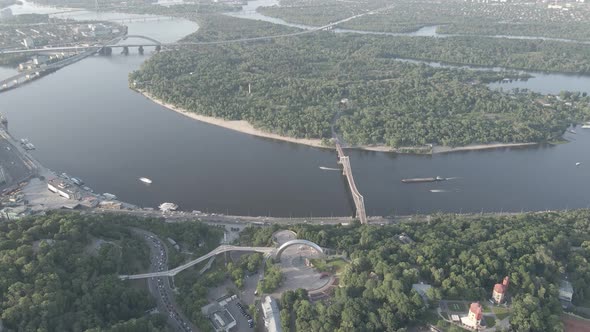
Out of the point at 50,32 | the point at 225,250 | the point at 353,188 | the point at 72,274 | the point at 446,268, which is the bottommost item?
the point at 225,250

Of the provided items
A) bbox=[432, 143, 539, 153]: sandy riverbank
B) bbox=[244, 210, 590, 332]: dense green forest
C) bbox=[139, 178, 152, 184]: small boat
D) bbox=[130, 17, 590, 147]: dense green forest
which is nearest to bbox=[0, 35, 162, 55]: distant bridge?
bbox=[130, 17, 590, 147]: dense green forest

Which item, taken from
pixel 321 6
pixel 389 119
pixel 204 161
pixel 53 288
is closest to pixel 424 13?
pixel 321 6

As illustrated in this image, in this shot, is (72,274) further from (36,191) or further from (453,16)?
(453,16)

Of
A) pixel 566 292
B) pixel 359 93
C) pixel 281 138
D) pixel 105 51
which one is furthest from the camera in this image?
pixel 105 51

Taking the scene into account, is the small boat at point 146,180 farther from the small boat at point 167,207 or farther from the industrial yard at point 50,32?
the industrial yard at point 50,32

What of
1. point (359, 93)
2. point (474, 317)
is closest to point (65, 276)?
point (474, 317)

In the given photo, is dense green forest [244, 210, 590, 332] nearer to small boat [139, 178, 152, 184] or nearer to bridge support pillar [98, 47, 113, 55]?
small boat [139, 178, 152, 184]

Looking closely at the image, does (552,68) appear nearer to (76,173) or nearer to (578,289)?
(578,289)
